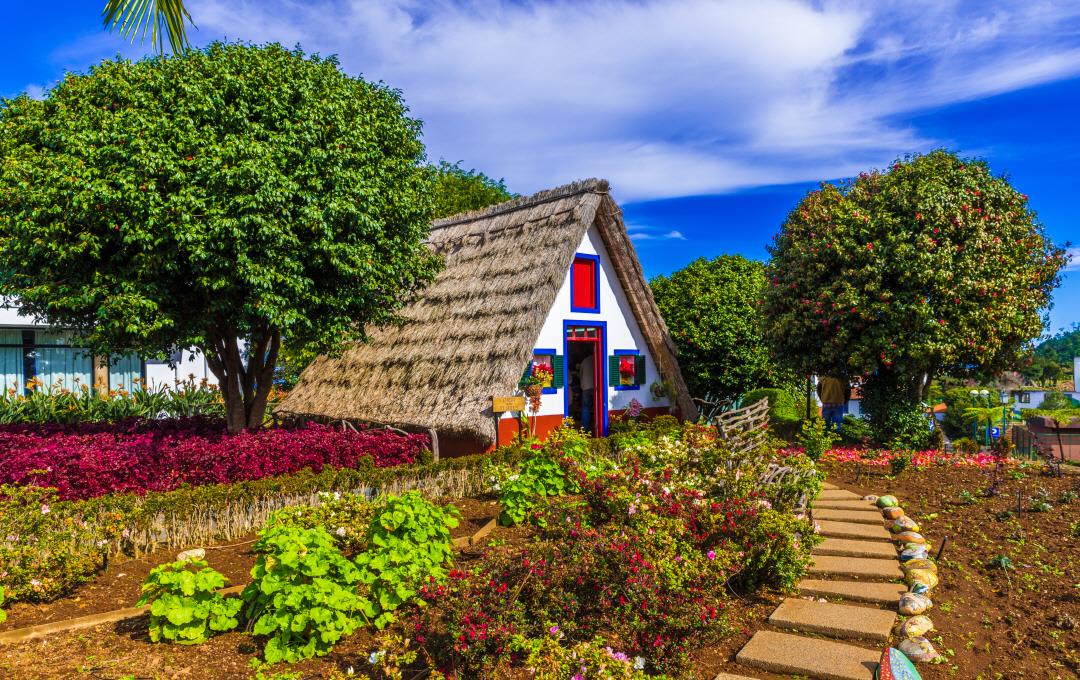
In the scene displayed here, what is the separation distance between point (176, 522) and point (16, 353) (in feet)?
46.3

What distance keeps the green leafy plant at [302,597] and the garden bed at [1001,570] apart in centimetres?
400

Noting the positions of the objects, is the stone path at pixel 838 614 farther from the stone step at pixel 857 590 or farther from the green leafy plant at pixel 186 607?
the green leafy plant at pixel 186 607

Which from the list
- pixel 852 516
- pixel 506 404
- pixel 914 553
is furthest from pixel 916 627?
pixel 506 404

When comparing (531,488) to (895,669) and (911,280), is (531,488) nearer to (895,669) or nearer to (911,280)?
(895,669)

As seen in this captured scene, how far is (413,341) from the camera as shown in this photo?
14.4 m

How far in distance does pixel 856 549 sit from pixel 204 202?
8787 millimetres

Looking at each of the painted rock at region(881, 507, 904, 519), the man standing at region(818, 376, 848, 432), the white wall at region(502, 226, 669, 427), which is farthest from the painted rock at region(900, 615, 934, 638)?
the man standing at region(818, 376, 848, 432)

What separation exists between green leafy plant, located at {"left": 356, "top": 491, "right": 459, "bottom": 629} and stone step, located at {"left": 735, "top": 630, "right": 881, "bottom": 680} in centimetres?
229

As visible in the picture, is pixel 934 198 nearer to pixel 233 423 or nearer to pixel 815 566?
pixel 815 566

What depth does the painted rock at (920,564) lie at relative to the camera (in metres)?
6.61

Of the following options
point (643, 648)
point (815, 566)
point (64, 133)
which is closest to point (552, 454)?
point (815, 566)

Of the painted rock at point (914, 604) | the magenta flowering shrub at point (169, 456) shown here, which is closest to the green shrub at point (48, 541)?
the magenta flowering shrub at point (169, 456)

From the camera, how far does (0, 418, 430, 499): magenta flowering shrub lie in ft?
25.4

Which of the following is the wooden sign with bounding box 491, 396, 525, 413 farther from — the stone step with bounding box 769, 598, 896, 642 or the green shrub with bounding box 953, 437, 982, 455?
the green shrub with bounding box 953, 437, 982, 455
